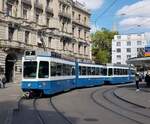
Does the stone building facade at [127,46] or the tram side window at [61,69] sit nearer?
the tram side window at [61,69]

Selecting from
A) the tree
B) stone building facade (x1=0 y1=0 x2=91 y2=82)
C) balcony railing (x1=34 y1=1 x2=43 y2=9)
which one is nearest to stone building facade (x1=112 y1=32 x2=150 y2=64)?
the tree

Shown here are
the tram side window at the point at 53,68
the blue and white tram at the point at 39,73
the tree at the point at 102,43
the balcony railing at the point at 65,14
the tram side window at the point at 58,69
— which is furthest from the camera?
the tree at the point at 102,43

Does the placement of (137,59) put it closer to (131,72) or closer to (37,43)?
(131,72)

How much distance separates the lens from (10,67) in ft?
169

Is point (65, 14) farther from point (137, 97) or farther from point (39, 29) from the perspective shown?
point (137, 97)

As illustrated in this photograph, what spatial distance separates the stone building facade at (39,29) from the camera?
49344mm

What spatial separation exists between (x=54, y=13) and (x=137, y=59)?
90.1 feet

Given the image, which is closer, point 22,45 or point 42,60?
point 42,60

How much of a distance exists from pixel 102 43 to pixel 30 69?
82.8 metres

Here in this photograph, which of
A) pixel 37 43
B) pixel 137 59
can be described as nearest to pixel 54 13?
pixel 37 43

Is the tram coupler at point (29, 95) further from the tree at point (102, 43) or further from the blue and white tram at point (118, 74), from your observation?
the tree at point (102, 43)

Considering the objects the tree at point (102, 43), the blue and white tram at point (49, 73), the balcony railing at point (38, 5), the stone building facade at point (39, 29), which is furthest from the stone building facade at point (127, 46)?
the blue and white tram at point (49, 73)

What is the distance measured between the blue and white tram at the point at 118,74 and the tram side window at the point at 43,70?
2257 centimetres

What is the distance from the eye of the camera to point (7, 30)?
161ft
